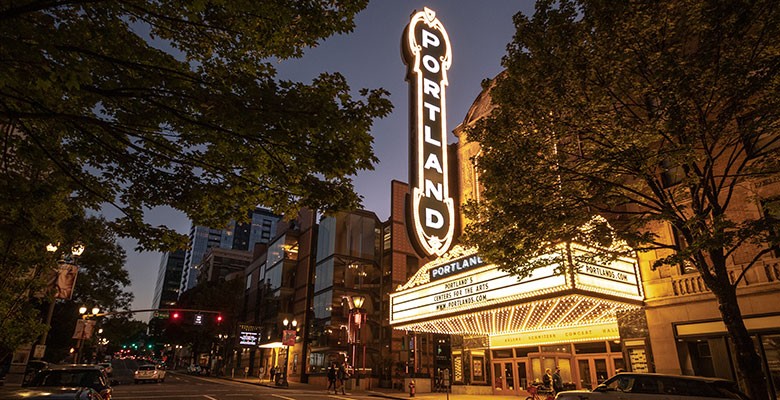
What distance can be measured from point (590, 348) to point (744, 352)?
1076 cm

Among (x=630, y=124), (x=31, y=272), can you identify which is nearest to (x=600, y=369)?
(x=630, y=124)

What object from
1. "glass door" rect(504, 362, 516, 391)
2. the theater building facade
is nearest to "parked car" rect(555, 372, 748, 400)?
the theater building facade

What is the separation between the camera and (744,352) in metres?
9.91

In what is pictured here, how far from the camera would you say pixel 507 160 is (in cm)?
1265

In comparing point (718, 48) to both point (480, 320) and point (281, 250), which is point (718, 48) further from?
point (281, 250)

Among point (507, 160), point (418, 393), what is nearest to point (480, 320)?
point (418, 393)

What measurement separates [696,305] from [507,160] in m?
9.48

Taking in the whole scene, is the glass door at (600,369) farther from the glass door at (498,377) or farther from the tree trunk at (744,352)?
the tree trunk at (744,352)

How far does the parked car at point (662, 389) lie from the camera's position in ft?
31.0

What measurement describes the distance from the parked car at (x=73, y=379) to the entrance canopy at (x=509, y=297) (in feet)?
42.8

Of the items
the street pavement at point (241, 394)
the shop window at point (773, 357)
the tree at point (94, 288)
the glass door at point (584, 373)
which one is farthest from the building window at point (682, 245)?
the tree at point (94, 288)

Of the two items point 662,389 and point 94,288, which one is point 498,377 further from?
point 94,288

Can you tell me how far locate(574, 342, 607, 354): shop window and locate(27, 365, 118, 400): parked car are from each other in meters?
18.7

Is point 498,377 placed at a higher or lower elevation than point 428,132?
lower
